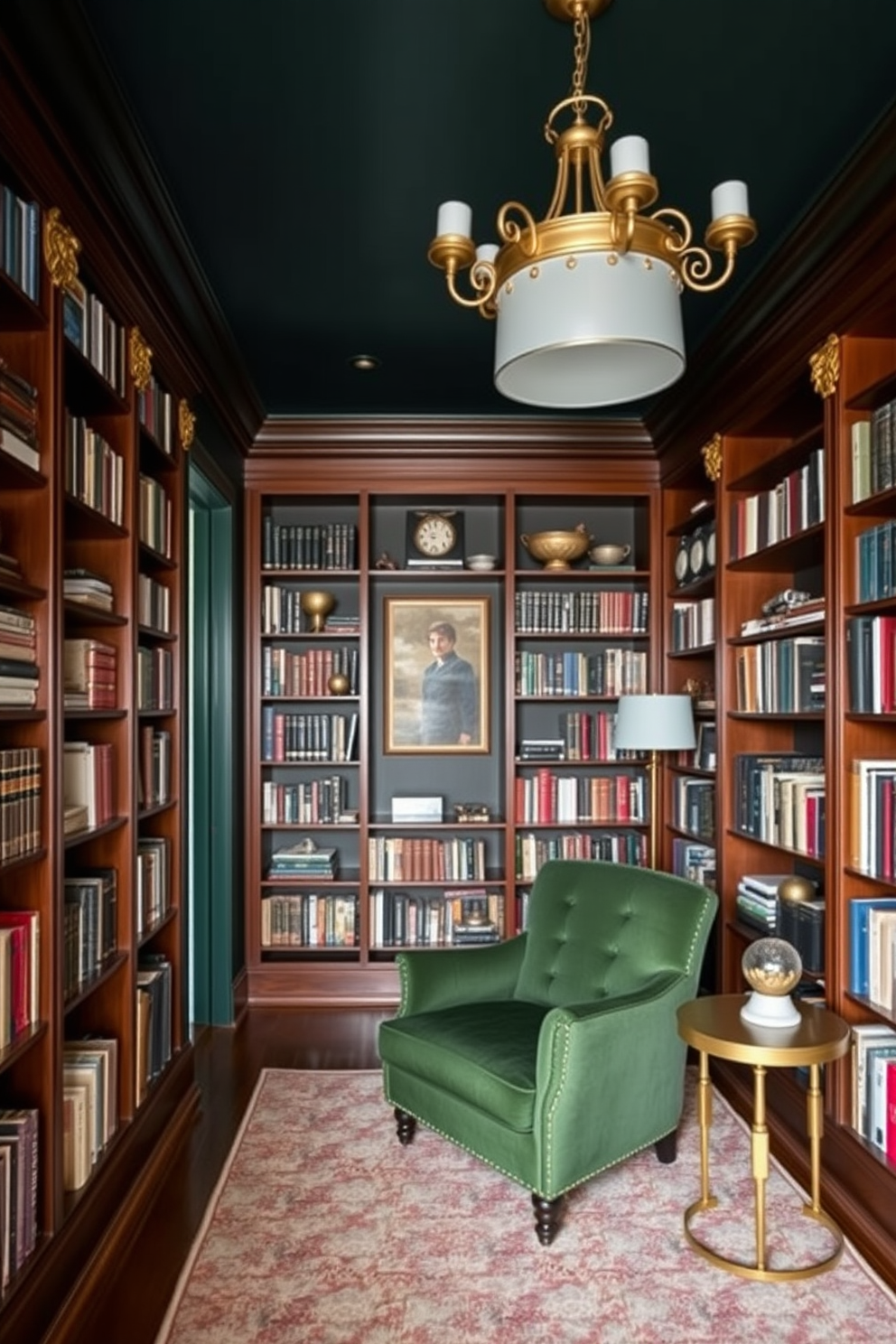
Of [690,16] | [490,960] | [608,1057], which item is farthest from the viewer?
[490,960]

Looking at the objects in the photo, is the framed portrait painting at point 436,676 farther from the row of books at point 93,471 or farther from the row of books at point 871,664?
the row of books at point 871,664

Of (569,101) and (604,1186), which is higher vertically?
(569,101)

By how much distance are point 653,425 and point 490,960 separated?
2.56 meters

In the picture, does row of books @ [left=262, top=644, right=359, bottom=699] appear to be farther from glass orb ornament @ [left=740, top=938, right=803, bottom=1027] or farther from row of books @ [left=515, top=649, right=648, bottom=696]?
glass orb ornament @ [left=740, top=938, right=803, bottom=1027]

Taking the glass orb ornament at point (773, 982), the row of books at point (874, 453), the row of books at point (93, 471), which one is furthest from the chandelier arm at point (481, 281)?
the glass orb ornament at point (773, 982)

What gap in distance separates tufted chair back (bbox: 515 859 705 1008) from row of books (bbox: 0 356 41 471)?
2.16 metres

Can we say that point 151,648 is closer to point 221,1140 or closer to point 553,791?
point 221,1140

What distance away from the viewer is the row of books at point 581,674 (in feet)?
15.0

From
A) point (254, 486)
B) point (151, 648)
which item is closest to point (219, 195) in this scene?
point (151, 648)

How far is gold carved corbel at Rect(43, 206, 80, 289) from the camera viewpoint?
80.0 inches

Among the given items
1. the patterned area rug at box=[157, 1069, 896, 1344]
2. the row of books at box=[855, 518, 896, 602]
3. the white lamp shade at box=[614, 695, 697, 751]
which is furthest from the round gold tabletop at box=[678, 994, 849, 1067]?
the white lamp shade at box=[614, 695, 697, 751]

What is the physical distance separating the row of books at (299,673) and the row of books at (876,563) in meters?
2.56

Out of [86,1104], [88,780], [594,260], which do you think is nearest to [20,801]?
[88,780]

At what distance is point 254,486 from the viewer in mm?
4492
